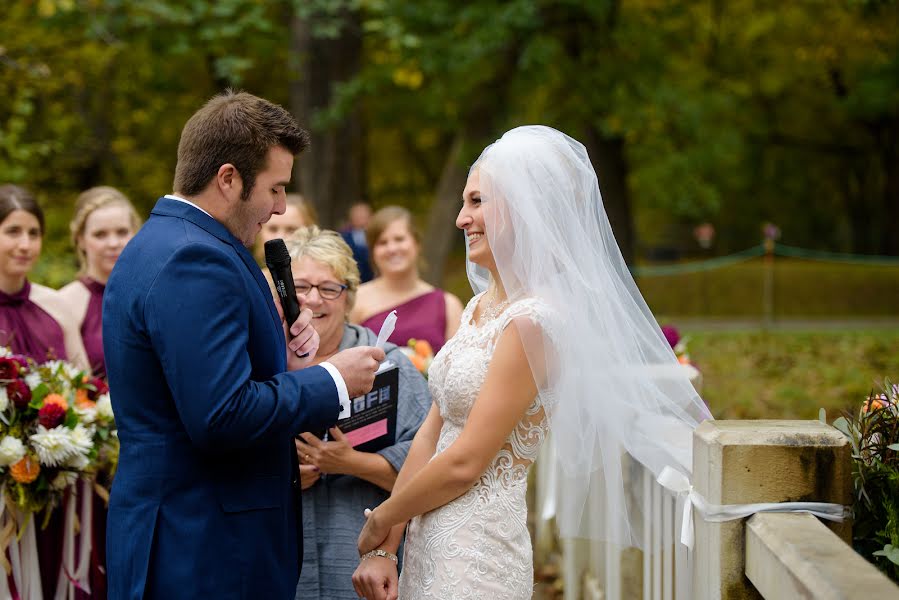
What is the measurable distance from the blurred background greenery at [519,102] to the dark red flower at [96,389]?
5397mm

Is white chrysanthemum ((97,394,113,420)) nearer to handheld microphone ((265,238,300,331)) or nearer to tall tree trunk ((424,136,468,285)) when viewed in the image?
handheld microphone ((265,238,300,331))

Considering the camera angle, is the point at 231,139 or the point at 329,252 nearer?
the point at 231,139

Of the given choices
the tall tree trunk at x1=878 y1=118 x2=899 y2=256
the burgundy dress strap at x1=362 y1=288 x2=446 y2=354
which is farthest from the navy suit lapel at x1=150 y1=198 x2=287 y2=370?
the tall tree trunk at x1=878 y1=118 x2=899 y2=256

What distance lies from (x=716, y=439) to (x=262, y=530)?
1.22 metres

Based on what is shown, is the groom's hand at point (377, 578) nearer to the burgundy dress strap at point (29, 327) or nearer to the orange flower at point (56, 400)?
the orange flower at point (56, 400)

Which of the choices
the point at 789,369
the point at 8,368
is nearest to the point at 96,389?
the point at 8,368

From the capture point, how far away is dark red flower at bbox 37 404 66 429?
3.68 m

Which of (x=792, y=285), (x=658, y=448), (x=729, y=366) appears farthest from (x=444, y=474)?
(x=792, y=285)

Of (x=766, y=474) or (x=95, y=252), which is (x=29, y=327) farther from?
(x=766, y=474)

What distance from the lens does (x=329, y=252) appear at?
11.8 ft

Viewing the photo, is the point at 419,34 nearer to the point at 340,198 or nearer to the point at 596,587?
the point at 340,198

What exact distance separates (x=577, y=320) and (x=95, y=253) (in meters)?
3.10

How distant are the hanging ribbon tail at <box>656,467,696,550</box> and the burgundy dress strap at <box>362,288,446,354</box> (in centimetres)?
294

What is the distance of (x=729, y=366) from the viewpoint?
1439 centimetres
